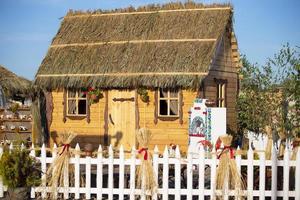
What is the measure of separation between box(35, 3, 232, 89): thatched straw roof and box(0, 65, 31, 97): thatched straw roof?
197cm

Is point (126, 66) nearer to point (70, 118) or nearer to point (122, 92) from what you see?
point (122, 92)

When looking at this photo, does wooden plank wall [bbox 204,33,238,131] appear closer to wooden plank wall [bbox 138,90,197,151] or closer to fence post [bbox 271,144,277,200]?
wooden plank wall [bbox 138,90,197,151]

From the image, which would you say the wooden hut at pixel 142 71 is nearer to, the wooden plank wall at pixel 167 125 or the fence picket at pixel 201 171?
the wooden plank wall at pixel 167 125

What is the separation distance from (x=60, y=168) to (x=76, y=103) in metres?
9.34

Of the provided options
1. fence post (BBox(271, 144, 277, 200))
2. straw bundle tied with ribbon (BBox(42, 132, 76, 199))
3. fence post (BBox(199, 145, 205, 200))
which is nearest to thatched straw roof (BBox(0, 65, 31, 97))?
straw bundle tied with ribbon (BBox(42, 132, 76, 199))

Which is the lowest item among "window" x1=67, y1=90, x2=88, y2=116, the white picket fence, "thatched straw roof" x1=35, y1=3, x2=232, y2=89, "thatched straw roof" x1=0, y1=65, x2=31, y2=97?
the white picket fence

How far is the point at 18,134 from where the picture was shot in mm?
21422

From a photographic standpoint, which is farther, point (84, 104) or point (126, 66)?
point (84, 104)

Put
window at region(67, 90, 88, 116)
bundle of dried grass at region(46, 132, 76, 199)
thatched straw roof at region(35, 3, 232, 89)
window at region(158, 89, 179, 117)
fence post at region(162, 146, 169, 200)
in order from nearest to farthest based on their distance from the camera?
fence post at region(162, 146, 169, 200) < bundle of dried grass at region(46, 132, 76, 199) < thatched straw roof at region(35, 3, 232, 89) < window at region(158, 89, 179, 117) < window at region(67, 90, 88, 116)

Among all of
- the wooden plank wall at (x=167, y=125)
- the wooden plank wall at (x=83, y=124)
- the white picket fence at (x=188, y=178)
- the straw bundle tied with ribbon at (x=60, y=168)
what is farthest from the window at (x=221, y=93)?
the straw bundle tied with ribbon at (x=60, y=168)

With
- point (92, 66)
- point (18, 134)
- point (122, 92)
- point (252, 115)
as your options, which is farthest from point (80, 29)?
point (252, 115)

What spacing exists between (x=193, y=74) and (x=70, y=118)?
5.29 metres

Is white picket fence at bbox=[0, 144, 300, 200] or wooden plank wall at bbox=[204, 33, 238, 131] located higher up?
wooden plank wall at bbox=[204, 33, 238, 131]

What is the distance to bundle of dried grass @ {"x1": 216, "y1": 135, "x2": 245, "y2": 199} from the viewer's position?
8797mm
